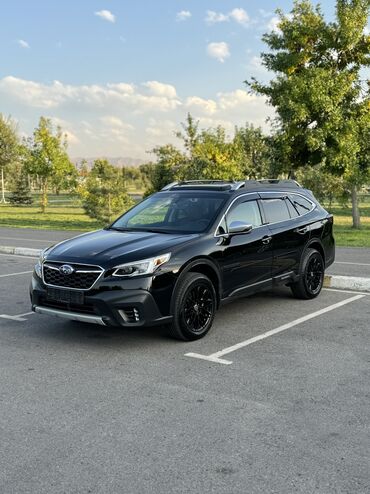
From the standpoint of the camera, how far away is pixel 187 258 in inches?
224

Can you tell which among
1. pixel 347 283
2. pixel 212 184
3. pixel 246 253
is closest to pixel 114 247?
pixel 246 253

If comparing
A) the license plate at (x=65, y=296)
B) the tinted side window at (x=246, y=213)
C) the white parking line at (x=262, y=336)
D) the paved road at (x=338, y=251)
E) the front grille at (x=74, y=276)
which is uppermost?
the tinted side window at (x=246, y=213)

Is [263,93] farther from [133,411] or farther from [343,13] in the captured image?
[133,411]

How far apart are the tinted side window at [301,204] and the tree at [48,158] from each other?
27816 millimetres

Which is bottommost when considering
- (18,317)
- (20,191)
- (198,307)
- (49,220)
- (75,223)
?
(18,317)

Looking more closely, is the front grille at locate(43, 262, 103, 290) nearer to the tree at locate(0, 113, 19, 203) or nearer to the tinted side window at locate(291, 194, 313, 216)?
the tinted side window at locate(291, 194, 313, 216)

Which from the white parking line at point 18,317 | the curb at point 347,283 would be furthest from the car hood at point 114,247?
the curb at point 347,283

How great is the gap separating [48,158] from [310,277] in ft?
94.7

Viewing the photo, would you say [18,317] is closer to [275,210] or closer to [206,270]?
[206,270]

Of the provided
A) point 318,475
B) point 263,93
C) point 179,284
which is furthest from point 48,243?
point 318,475

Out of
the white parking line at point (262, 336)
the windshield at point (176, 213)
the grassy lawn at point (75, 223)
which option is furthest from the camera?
the grassy lawn at point (75, 223)

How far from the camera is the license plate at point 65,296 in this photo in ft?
17.9

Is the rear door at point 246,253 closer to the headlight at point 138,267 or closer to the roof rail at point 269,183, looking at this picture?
the roof rail at point 269,183

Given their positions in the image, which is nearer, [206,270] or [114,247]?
[114,247]
